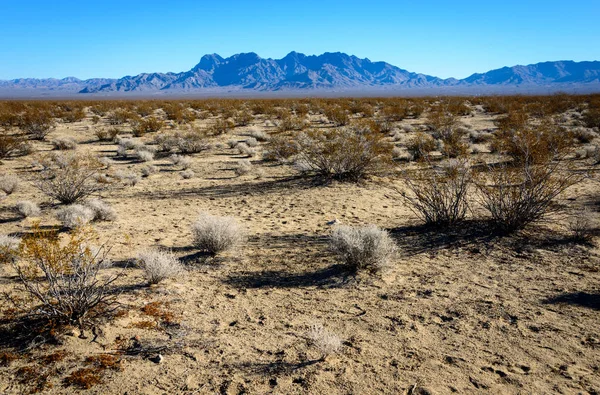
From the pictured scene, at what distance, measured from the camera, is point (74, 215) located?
7.28 m

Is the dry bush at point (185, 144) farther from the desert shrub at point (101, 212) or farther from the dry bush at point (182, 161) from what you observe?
the desert shrub at point (101, 212)

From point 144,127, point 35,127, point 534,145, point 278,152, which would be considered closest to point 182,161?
point 278,152

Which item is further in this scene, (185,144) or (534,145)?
(185,144)

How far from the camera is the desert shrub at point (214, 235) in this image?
612 cm

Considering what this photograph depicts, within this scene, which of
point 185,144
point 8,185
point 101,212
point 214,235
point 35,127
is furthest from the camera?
point 35,127

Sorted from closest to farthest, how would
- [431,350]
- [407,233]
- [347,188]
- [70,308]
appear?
[431,350]
[70,308]
[407,233]
[347,188]

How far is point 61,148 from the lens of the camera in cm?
1677

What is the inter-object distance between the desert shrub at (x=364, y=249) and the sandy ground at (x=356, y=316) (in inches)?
7.5

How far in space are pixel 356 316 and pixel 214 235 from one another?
2.66 meters

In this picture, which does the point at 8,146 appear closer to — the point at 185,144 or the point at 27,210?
the point at 185,144

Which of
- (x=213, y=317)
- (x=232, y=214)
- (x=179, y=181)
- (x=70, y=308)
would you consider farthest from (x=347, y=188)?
(x=70, y=308)

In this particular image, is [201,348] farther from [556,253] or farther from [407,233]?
[556,253]

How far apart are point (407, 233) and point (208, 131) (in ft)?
54.2

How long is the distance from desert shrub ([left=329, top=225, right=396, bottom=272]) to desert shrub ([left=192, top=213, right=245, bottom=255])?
5.69ft
